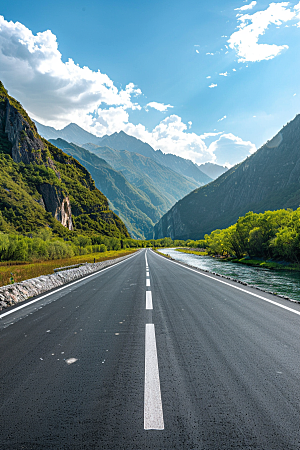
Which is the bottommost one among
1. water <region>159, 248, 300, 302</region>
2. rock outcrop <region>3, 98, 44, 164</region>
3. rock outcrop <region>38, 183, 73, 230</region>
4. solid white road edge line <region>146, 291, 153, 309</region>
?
water <region>159, 248, 300, 302</region>

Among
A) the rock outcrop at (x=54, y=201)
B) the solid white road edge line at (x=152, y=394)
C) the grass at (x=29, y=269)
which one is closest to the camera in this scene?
the solid white road edge line at (x=152, y=394)

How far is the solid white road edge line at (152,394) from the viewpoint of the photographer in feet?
7.00

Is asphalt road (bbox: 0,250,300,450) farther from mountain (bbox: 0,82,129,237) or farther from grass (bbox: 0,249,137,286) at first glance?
mountain (bbox: 0,82,129,237)

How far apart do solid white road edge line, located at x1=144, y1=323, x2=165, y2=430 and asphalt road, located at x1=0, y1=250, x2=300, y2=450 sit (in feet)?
0.04

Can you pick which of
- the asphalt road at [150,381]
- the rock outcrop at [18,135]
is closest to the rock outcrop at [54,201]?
the rock outcrop at [18,135]

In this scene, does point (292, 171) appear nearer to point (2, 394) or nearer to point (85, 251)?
point (85, 251)

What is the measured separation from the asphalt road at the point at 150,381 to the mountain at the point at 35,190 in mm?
81120

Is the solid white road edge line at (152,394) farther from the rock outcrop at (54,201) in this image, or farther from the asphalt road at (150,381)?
the rock outcrop at (54,201)

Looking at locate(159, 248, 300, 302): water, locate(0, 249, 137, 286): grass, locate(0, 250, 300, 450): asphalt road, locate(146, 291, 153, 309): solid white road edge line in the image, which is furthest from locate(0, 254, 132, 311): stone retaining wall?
locate(159, 248, 300, 302): water

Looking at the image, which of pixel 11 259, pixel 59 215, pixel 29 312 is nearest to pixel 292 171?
pixel 59 215

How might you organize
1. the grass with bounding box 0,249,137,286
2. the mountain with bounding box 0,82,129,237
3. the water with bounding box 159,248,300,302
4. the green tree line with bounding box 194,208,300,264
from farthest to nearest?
the mountain with bounding box 0,82,129,237 < the green tree line with bounding box 194,208,300,264 < the water with bounding box 159,248,300,302 < the grass with bounding box 0,249,137,286

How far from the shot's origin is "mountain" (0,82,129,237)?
282ft

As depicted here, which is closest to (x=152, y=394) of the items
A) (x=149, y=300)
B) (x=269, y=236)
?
(x=149, y=300)

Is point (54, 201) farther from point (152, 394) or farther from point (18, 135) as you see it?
point (152, 394)
